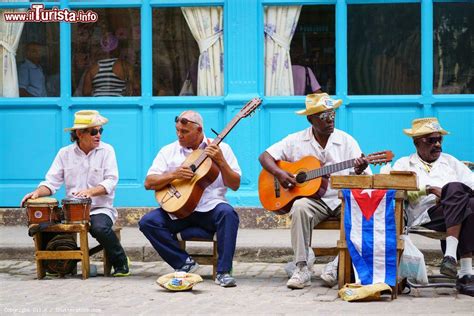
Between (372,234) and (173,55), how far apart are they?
4.56m

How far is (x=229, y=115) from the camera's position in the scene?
11508 millimetres

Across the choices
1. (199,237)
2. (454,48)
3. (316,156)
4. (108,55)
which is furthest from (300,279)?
(108,55)

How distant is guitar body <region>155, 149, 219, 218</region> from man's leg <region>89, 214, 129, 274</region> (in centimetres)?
55

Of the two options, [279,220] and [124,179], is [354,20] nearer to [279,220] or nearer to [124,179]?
[279,220]

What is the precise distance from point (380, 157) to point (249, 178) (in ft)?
11.2

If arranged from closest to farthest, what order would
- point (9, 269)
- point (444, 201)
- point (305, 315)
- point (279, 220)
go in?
point (305, 315) → point (444, 201) → point (9, 269) → point (279, 220)

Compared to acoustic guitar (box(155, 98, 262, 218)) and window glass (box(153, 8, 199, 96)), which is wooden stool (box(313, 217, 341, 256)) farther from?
window glass (box(153, 8, 199, 96))

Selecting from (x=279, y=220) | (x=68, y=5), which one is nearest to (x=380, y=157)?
(x=279, y=220)

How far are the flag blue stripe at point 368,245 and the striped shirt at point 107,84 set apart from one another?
181 inches

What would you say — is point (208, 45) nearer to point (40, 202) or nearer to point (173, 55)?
point (173, 55)

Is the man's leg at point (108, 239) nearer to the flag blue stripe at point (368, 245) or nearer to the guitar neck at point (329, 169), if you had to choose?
the guitar neck at point (329, 169)

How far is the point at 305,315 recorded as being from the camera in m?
7.13

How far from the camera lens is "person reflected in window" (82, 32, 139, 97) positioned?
11891 mm

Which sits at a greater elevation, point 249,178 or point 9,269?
point 249,178
